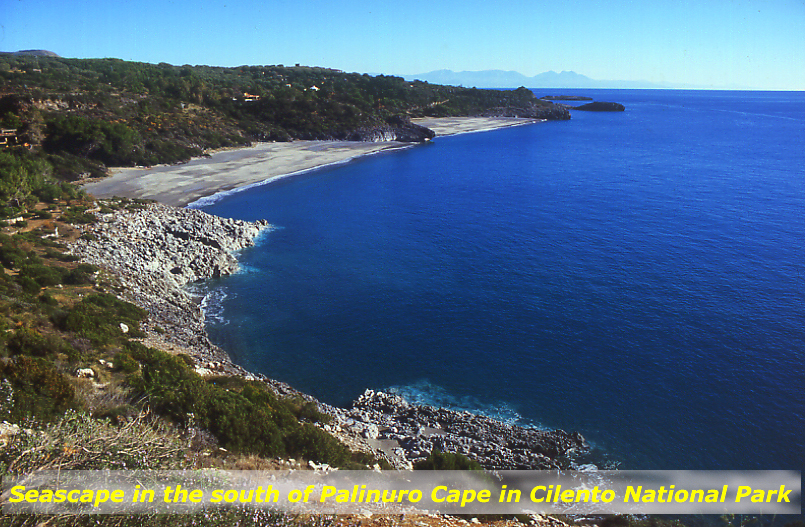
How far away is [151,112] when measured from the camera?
8606 cm

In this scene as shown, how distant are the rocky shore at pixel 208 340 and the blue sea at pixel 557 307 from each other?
1460 millimetres

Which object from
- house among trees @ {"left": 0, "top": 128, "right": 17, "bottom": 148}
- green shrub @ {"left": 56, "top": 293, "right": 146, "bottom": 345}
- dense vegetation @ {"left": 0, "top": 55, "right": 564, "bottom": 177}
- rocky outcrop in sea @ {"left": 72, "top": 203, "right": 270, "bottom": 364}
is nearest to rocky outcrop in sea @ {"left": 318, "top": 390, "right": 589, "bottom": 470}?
rocky outcrop in sea @ {"left": 72, "top": 203, "right": 270, "bottom": 364}

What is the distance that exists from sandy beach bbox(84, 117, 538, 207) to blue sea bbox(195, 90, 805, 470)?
18.3 feet

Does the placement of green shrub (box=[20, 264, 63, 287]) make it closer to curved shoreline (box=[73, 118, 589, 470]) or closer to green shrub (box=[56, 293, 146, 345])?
green shrub (box=[56, 293, 146, 345])

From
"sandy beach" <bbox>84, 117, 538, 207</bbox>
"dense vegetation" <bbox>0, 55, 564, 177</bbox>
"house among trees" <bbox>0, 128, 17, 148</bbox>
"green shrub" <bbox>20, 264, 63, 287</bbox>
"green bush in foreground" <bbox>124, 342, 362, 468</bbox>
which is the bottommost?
"green bush in foreground" <bbox>124, 342, 362, 468</bbox>

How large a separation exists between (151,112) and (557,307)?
8312cm

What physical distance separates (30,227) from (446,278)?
105 feet

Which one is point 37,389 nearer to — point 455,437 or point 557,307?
point 455,437

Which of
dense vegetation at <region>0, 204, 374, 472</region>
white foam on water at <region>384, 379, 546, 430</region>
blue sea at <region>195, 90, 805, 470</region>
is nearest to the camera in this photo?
dense vegetation at <region>0, 204, 374, 472</region>

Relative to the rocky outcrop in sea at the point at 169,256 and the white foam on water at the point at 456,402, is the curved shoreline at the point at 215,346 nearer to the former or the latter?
the rocky outcrop in sea at the point at 169,256

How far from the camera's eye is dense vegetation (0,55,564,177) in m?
65.2

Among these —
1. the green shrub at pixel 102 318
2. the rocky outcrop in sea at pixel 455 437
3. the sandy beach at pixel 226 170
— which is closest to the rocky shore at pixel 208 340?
the rocky outcrop in sea at pixel 455 437

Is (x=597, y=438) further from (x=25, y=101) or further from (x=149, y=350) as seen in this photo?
(x=25, y=101)

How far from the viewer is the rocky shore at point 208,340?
20000 millimetres
